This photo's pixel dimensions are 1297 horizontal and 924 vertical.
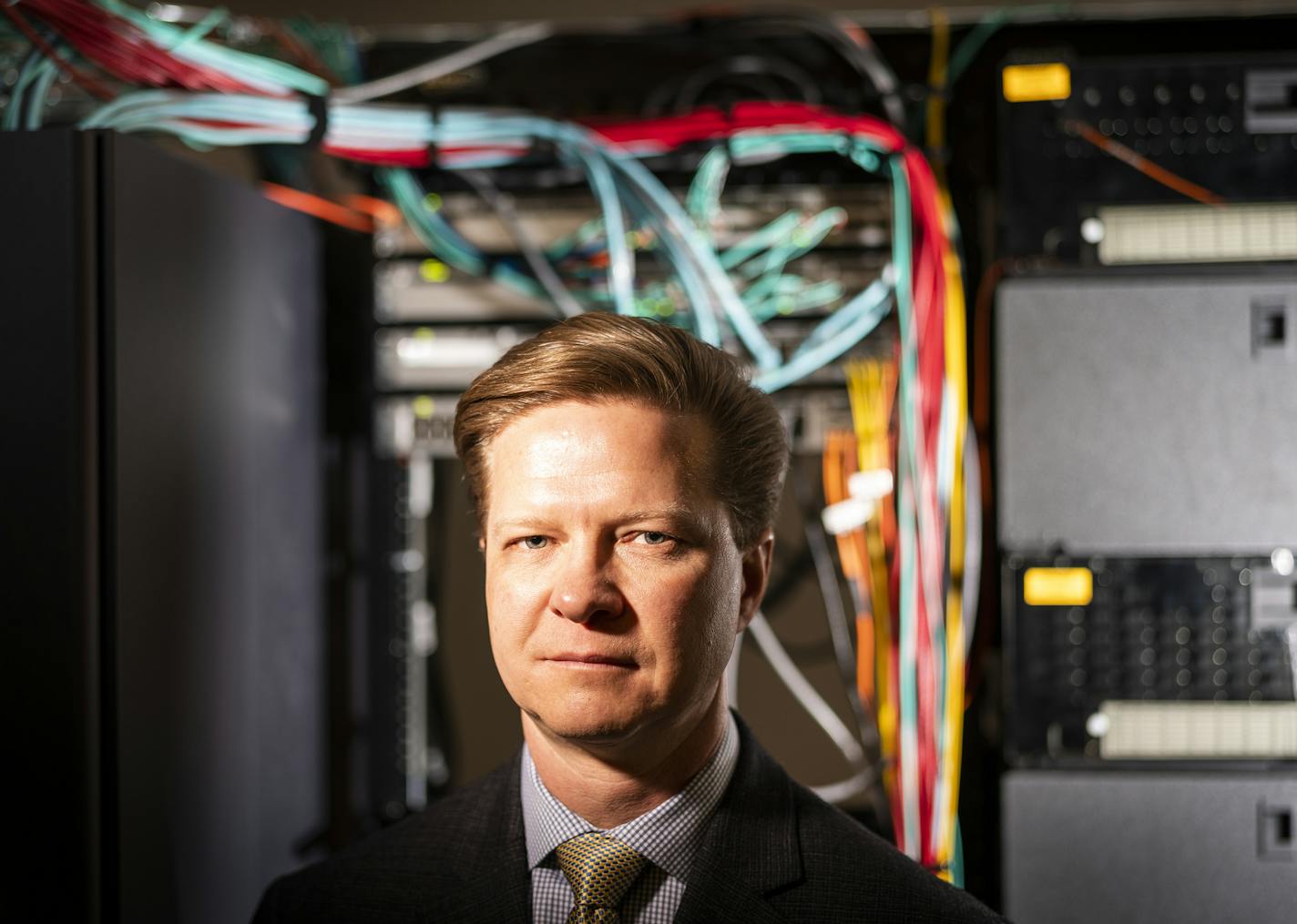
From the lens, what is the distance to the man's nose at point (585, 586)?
0.77 m

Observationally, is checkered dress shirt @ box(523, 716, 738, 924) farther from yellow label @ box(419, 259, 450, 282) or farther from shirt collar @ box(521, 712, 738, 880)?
yellow label @ box(419, 259, 450, 282)

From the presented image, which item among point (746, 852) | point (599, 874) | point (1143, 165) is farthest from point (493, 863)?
point (1143, 165)

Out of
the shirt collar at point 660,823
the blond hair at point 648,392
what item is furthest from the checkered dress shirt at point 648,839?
the blond hair at point 648,392

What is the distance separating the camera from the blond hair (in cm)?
84

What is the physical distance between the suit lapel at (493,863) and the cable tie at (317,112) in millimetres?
719

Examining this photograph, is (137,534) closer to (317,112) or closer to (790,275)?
(317,112)

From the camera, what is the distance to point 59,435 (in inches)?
35.3

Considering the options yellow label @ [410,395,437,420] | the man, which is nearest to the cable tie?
yellow label @ [410,395,437,420]

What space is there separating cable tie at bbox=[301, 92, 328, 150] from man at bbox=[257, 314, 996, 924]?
0.46 m

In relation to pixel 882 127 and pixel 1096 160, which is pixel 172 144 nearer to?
pixel 882 127

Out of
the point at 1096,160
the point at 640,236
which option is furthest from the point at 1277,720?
the point at 640,236

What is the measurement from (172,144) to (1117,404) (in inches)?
49.9

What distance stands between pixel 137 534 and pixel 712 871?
23.0 inches

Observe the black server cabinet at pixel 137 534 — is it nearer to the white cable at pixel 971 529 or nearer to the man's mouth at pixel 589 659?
the man's mouth at pixel 589 659
